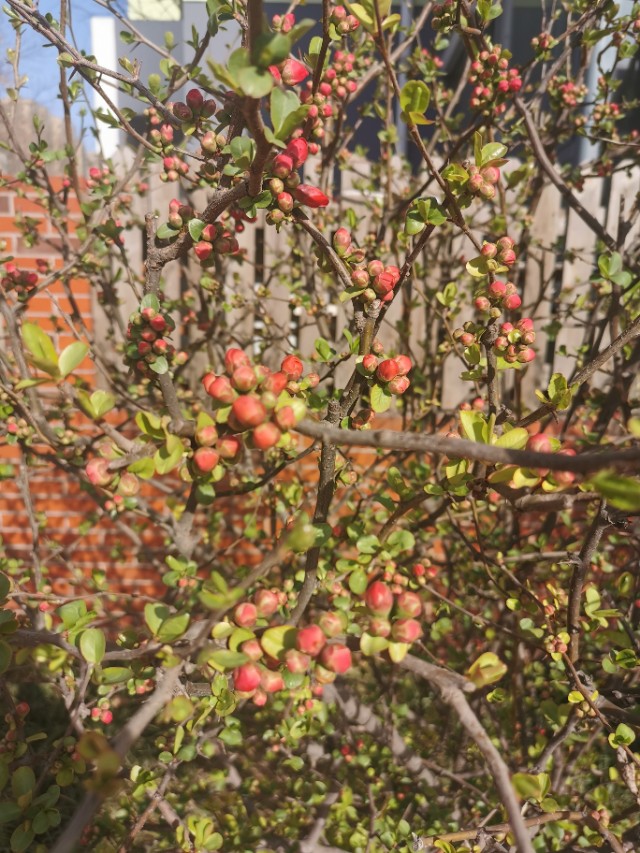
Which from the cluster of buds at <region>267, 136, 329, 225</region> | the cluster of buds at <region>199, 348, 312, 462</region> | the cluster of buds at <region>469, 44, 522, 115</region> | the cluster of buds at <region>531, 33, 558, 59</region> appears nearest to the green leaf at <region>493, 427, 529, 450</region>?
the cluster of buds at <region>199, 348, 312, 462</region>

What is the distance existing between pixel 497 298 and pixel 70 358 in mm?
621

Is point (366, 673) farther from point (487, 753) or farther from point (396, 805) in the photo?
point (487, 753)

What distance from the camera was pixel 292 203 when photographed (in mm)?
748

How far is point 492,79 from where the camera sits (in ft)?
4.20

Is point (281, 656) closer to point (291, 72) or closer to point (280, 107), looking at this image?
point (280, 107)

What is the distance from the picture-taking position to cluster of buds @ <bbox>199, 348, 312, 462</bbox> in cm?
55

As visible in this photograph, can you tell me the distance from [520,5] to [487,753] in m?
5.55

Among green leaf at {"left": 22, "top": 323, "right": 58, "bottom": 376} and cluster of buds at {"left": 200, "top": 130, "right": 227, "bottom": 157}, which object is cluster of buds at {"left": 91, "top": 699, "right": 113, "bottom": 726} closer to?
green leaf at {"left": 22, "top": 323, "right": 58, "bottom": 376}

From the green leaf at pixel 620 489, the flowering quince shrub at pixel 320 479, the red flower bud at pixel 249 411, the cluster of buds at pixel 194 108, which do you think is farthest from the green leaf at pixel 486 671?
the cluster of buds at pixel 194 108

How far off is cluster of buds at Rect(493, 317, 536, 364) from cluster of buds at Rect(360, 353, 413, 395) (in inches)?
8.2

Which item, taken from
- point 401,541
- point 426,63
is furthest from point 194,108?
point 426,63

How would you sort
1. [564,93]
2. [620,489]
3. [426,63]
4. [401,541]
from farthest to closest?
[426,63] → [564,93] → [401,541] → [620,489]

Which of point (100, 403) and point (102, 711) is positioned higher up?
point (100, 403)

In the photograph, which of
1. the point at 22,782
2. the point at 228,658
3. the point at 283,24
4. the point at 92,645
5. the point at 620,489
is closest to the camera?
the point at 620,489
